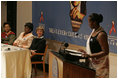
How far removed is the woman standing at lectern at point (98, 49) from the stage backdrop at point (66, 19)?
0.74 meters

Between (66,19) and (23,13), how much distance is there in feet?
6.30

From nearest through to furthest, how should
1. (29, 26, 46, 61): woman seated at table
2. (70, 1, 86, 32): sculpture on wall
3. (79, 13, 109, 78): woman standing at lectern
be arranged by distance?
(79, 13, 109, 78): woman standing at lectern < (70, 1, 86, 32): sculpture on wall < (29, 26, 46, 61): woman seated at table

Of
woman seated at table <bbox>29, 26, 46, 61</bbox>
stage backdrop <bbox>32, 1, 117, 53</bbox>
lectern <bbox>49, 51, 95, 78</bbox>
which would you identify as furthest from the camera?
woman seated at table <bbox>29, 26, 46, 61</bbox>

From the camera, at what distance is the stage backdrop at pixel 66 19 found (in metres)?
4.16

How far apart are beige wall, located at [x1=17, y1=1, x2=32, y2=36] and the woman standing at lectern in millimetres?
3519

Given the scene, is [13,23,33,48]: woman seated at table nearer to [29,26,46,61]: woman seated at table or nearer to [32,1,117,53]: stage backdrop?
[29,26,46,61]: woman seated at table

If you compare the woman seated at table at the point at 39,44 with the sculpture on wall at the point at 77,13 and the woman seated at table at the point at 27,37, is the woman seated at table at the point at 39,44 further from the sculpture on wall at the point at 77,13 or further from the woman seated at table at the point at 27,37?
the sculpture on wall at the point at 77,13

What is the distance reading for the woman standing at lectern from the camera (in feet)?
10.1

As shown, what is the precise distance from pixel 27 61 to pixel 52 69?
1.69 m

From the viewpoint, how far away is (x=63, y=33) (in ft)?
17.4

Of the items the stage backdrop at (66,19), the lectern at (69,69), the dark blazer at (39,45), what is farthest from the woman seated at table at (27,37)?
the lectern at (69,69)

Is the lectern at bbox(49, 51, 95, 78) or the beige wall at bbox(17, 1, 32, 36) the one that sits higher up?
the beige wall at bbox(17, 1, 32, 36)

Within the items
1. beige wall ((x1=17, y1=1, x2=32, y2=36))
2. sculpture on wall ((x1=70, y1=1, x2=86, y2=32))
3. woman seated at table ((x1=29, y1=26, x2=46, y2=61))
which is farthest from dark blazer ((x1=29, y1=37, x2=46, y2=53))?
beige wall ((x1=17, y1=1, x2=32, y2=36))

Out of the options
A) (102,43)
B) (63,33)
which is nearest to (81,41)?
(63,33)
